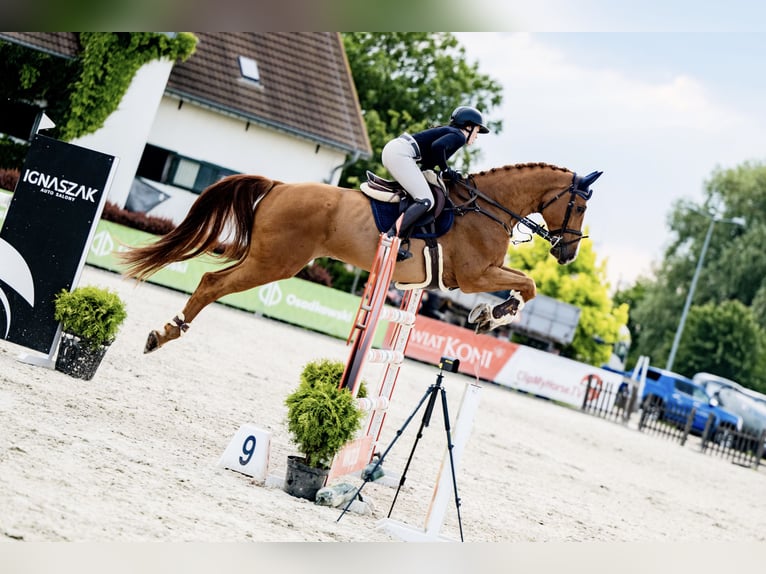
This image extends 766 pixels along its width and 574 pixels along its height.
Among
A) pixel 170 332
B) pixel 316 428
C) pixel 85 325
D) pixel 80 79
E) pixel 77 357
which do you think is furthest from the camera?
pixel 80 79

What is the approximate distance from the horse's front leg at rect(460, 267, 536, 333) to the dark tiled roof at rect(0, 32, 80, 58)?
54.8 ft

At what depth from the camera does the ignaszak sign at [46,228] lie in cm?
764

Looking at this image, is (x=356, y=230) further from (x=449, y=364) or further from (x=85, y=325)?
(x=85, y=325)

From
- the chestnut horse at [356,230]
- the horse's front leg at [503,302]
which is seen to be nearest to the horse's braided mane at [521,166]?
the chestnut horse at [356,230]

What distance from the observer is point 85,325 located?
302 inches

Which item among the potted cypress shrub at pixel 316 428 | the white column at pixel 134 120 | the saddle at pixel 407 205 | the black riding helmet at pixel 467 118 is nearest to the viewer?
the potted cypress shrub at pixel 316 428

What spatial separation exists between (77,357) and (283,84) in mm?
20224

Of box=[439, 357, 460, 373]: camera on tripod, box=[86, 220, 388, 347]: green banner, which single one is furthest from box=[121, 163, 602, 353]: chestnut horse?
box=[86, 220, 388, 347]: green banner

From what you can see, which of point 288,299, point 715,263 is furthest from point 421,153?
point 715,263

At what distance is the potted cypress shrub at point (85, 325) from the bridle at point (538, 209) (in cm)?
296

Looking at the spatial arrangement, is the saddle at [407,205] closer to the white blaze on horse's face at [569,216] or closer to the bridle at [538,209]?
the bridle at [538,209]

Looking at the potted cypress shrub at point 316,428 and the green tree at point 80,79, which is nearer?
the potted cypress shrub at point 316,428

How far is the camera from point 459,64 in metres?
37.8

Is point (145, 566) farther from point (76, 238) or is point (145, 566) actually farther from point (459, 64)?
point (459, 64)
